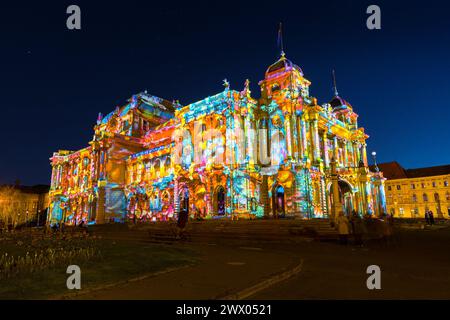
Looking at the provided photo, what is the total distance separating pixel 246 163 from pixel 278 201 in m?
6.84

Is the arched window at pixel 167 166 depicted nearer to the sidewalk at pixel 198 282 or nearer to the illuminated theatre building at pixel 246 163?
the illuminated theatre building at pixel 246 163

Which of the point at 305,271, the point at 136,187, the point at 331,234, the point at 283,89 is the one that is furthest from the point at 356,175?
the point at 305,271

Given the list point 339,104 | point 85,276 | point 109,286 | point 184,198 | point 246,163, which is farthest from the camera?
point 339,104

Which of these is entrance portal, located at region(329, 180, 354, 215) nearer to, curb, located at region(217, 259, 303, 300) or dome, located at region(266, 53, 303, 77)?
dome, located at region(266, 53, 303, 77)

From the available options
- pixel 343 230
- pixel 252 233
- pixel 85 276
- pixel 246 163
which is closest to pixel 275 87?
pixel 246 163

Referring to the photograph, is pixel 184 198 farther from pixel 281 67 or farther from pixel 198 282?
pixel 198 282

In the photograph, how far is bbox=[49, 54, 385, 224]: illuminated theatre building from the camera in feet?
128

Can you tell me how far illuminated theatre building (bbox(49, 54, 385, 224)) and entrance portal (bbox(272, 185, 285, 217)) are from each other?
13 cm

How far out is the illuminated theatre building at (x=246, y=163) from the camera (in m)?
39.0

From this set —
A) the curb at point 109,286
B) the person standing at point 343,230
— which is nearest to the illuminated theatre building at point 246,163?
the person standing at point 343,230

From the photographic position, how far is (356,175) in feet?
157

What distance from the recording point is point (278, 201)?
40844 millimetres

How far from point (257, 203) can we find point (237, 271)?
101ft

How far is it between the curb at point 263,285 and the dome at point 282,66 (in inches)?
1494
